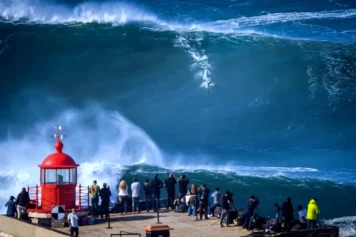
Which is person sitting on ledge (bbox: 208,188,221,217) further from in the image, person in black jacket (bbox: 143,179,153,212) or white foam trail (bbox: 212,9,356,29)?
white foam trail (bbox: 212,9,356,29)

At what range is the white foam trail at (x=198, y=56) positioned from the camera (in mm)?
56438

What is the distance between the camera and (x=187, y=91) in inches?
2190

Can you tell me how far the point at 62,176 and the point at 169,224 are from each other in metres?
3.18

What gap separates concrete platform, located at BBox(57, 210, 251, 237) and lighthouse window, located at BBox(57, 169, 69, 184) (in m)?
1.33

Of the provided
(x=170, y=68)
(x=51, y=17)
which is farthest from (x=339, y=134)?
(x=51, y=17)

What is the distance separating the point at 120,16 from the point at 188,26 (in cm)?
428

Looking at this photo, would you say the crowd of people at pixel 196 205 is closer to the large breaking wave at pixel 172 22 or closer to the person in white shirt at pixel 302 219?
the person in white shirt at pixel 302 219

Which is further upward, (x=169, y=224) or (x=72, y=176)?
(x=72, y=176)

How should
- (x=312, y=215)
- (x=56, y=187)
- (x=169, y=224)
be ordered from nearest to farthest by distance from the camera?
(x=312, y=215), (x=169, y=224), (x=56, y=187)

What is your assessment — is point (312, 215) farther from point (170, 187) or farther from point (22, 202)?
point (22, 202)

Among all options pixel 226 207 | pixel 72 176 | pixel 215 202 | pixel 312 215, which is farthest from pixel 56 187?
pixel 312 215

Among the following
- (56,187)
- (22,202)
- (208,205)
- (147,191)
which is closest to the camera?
(56,187)

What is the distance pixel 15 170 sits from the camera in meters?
45.9

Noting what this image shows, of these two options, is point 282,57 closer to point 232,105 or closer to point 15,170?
point 232,105
